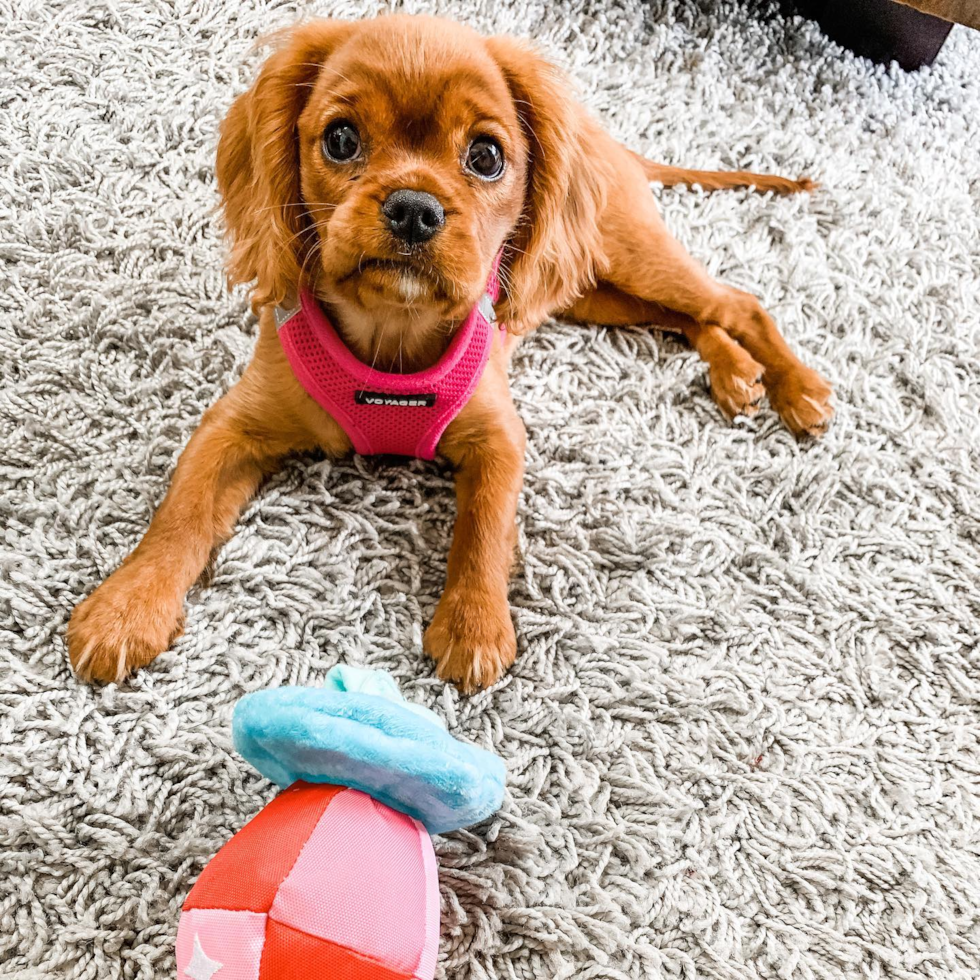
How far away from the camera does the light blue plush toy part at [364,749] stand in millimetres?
1182

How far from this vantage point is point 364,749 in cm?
118

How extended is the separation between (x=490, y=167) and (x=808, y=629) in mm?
1072

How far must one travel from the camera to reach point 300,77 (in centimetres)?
150

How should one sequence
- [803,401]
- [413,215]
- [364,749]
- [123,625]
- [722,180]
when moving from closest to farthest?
[364,749], [413,215], [123,625], [803,401], [722,180]

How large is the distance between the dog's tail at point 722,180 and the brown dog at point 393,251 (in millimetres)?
382

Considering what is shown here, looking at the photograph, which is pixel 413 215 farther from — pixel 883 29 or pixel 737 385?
pixel 883 29

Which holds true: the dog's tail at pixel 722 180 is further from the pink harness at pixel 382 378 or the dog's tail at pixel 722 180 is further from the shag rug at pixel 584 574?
the pink harness at pixel 382 378

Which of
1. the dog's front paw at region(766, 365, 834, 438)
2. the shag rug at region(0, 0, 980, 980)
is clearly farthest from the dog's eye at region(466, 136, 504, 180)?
the dog's front paw at region(766, 365, 834, 438)

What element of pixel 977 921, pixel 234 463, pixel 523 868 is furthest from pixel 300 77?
pixel 977 921

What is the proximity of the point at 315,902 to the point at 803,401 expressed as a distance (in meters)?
1.52

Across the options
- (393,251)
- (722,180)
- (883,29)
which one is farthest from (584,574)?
(883,29)

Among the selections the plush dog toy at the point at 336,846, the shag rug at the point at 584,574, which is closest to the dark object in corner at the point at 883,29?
the shag rug at the point at 584,574

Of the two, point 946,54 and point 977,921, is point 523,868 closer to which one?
point 977,921

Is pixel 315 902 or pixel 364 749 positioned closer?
pixel 315 902
